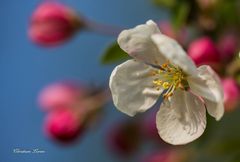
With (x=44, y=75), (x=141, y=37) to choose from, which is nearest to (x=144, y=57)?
(x=141, y=37)

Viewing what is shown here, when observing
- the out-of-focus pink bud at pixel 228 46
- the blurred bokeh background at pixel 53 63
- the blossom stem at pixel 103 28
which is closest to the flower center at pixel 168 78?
the out-of-focus pink bud at pixel 228 46

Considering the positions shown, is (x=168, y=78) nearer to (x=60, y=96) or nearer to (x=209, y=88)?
(x=209, y=88)

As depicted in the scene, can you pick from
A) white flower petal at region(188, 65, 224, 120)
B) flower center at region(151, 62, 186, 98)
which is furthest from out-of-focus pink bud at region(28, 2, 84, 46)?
white flower petal at region(188, 65, 224, 120)

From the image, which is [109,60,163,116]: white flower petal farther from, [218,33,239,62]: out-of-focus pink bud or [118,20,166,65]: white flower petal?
[218,33,239,62]: out-of-focus pink bud

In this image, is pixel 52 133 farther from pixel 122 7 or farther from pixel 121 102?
pixel 122 7

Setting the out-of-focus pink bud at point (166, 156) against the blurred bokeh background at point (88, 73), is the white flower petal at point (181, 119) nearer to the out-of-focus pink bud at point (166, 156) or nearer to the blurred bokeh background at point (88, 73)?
the blurred bokeh background at point (88, 73)

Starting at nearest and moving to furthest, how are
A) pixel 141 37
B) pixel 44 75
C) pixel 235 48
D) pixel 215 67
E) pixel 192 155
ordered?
1. pixel 141 37
2. pixel 215 67
3. pixel 235 48
4. pixel 192 155
5. pixel 44 75
